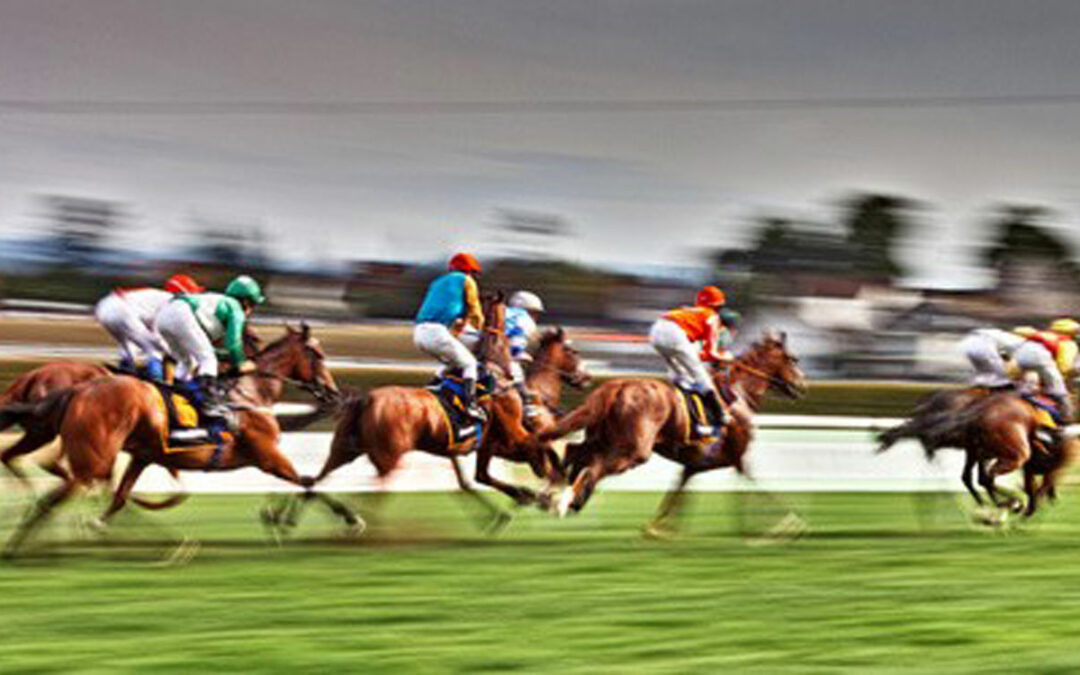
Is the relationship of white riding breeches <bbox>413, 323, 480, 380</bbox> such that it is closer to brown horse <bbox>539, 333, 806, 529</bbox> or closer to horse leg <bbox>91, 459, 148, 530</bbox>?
brown horse <bbox>539, 333, 806, 529</bbox>

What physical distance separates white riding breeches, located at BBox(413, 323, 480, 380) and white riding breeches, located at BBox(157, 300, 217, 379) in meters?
1.48

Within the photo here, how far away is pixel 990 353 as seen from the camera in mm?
12781

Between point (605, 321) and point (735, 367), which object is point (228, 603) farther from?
point (605, 321)

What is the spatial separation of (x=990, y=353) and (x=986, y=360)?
2.2 inches

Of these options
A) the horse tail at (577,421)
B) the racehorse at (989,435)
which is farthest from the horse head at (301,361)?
the racehorse at (989,435)

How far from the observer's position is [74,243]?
23.9 metres

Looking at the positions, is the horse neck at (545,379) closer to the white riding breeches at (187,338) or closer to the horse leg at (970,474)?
the white riding breeches at (187,338)

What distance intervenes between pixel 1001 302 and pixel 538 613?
101 feet

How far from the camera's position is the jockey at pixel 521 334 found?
11741 mm

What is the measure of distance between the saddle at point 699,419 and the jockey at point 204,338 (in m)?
2.90

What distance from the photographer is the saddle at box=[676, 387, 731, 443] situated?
1133cm

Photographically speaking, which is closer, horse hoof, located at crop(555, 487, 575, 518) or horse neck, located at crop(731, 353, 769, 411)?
horse hoof, located at crop(555, 487, 575, 518)

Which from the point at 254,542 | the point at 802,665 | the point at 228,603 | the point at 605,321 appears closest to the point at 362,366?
the point at 605,321

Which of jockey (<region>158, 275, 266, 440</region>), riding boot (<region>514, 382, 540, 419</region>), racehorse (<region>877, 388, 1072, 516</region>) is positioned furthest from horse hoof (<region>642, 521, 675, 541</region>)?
jockey (<region>158, 275, 266, 440</region>)
